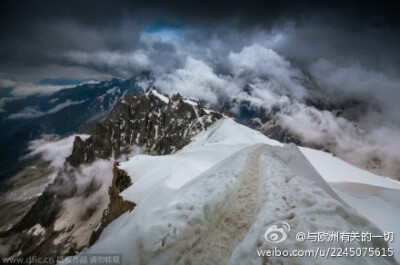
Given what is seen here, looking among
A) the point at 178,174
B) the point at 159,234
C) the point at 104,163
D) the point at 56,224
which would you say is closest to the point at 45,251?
the point at 56,224

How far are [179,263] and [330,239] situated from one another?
16.2ft

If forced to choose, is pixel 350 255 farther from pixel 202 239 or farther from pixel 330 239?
pixel 202 239

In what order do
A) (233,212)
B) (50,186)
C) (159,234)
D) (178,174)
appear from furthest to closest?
(50,186)
(178,174)
(233,212)
(159,234)

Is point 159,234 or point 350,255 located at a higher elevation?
point 350,255

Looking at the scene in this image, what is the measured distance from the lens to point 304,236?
558 cm
